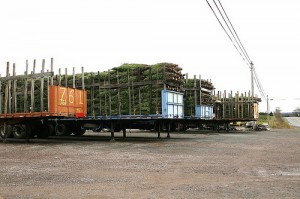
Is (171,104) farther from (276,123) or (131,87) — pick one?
(276,123)

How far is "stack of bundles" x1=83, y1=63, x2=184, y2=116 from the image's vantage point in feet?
56.6

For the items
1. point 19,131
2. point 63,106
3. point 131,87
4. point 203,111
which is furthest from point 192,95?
point 19,131

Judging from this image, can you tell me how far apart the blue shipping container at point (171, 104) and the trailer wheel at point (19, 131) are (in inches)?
307

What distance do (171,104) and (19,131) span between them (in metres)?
8.61

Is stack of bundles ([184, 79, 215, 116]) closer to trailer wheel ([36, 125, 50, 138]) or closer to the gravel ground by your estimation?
trailer wheel ([36, 125, 50, 138])

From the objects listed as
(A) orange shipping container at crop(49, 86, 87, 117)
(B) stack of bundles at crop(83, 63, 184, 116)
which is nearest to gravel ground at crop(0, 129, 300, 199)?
(A) orange shipping container at crop(49, 86, 87, 117)

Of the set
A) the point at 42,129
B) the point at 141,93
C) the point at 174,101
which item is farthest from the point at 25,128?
the point at 174,101

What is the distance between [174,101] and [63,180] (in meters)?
11.4

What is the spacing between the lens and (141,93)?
17625 mm

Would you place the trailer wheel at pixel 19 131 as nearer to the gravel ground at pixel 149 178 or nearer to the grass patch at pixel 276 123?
the gravel ground at pixel 149 178

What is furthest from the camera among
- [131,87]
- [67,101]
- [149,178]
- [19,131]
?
[19,131]

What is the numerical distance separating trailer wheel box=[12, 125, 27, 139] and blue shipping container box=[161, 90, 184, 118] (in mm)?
7794

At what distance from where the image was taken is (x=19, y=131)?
18.9m

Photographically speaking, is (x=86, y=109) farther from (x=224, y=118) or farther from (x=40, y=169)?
(x=224, y=118)
